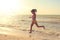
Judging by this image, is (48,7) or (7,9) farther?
(7,9)

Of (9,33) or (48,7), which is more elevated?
(48,7)

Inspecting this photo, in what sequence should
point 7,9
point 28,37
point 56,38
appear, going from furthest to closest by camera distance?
point 7,9, point 28,37, point 56,38

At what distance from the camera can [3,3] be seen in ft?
6.27

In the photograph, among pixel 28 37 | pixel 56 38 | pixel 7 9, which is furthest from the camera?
pixel 7 9

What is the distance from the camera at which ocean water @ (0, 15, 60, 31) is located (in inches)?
66.4

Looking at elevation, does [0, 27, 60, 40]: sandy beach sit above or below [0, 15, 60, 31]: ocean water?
below

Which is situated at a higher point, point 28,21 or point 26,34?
point 28,21

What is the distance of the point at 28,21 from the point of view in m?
1.81

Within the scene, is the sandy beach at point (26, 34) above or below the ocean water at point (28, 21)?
below

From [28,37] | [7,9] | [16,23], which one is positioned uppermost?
[7,9]

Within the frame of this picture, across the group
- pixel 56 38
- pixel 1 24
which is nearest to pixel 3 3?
pixel 1 24

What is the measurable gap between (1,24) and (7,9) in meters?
0.17

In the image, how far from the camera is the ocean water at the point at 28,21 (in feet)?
5.53

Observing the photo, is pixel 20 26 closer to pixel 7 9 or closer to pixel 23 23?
pixel 23 23
